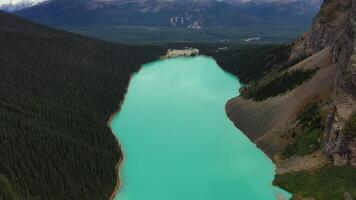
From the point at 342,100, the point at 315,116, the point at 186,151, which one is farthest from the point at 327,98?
the point at 186,151

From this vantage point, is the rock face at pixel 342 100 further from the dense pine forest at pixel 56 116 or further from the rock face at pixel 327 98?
the dense pine forest at pixel 56 116

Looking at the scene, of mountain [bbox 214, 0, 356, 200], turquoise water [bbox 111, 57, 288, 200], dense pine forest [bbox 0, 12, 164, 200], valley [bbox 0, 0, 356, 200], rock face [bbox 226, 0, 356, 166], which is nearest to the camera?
mountain [bbox 214, 0, 356, 200]

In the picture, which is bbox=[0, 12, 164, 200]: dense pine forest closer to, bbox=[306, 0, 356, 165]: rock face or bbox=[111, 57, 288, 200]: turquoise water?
bbox=[111, 57, 288, 200]: turquoise water

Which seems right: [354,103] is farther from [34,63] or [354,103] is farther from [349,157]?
[34,63]

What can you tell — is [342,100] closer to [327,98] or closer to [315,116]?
[315,116]

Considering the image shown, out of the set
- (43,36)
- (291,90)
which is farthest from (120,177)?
(43,36)

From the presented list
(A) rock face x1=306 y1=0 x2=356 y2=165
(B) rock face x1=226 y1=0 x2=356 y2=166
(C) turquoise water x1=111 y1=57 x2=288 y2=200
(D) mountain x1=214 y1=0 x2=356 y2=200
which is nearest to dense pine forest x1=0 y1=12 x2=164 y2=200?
(C) turquoise water x1=111 y1=57 x2=288 y2=200
